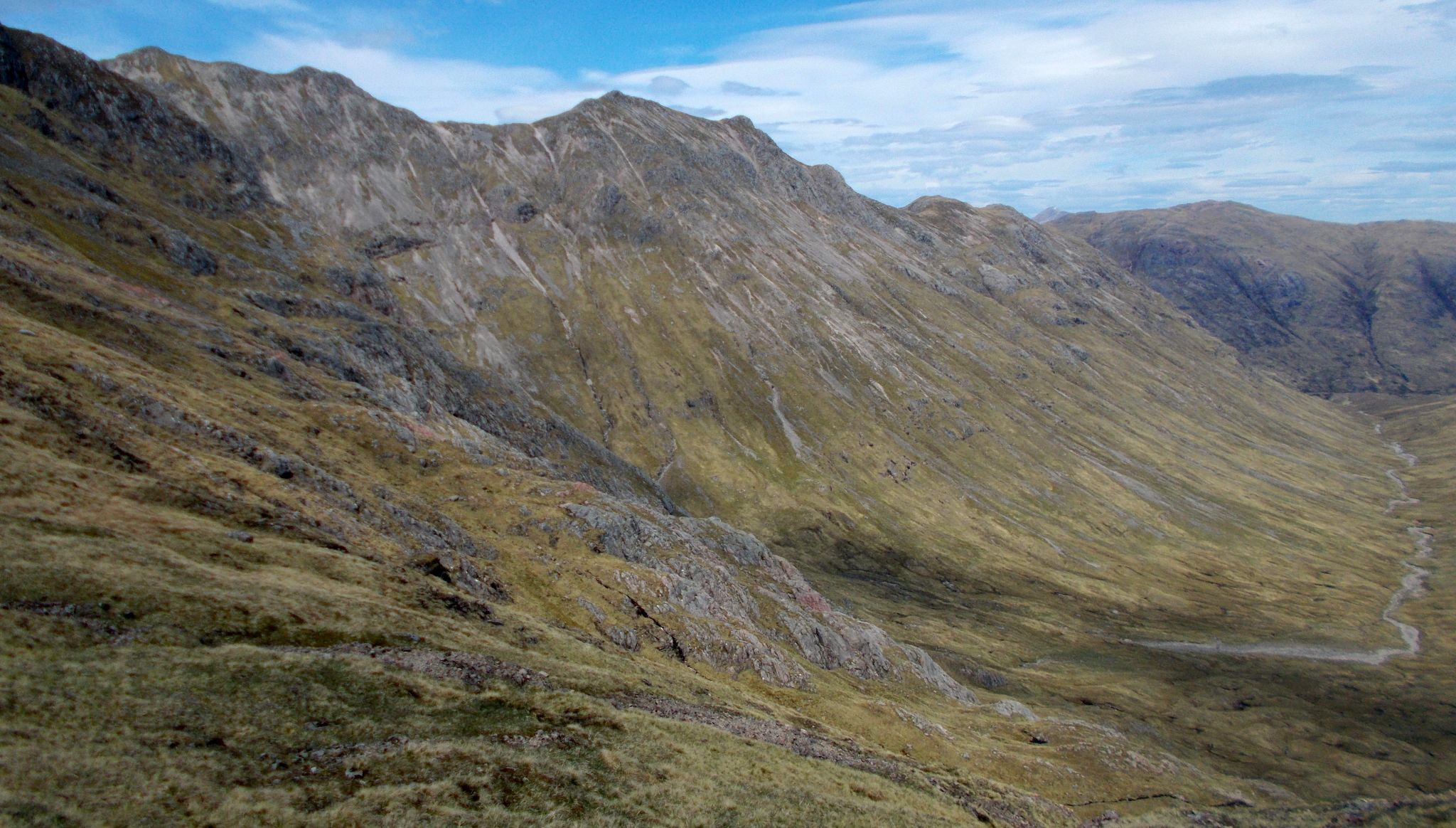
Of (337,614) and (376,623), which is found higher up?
(337,614)

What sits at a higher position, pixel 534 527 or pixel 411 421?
pixel 411 421

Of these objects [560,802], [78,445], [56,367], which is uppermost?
[56,367]

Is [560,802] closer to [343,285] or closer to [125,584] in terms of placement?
[125,584]

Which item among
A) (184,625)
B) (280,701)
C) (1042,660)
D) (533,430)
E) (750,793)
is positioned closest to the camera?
(280,701)

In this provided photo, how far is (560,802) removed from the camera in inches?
1485

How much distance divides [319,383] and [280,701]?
7571 centimetres

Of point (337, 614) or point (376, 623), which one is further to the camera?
point (376, 623)

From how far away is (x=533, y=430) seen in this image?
511 feet

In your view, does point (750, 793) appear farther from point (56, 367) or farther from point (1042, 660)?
point (1042, 660)

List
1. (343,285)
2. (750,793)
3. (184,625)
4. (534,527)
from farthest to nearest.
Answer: (343,285), (534,527), (750,793), (184,625)

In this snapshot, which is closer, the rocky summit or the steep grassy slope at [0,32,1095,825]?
the steep grassy slope at [0,32,1095,825]

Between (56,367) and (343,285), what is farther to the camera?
(343,285)

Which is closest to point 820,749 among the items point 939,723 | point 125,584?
point 939,723

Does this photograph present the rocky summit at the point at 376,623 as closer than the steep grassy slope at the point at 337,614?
No
